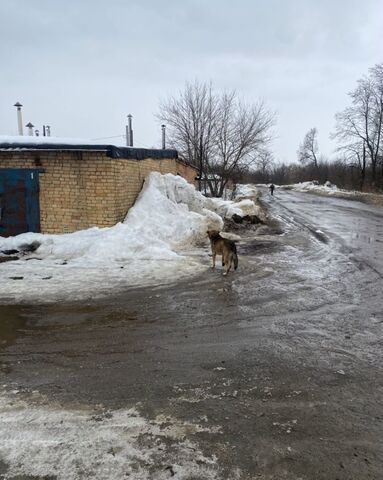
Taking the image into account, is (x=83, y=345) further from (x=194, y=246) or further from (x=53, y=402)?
(x=194, y=246)

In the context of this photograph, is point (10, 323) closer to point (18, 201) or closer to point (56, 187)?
point (56, 187)

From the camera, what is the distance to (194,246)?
10609 mm

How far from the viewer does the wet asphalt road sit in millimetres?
2658

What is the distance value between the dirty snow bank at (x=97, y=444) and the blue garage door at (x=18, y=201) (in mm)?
7511

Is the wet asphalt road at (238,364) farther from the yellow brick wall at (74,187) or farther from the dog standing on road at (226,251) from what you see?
the yellow brick wall at (74,187)

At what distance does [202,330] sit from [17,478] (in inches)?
107

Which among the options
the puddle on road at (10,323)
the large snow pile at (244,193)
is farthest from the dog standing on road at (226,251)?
the large snow pile at (244,193)

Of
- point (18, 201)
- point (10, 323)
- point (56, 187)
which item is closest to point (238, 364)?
point (10, 323)

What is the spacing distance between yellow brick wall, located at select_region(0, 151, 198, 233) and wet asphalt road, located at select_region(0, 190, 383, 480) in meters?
3.99

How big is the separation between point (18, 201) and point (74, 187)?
1.47m

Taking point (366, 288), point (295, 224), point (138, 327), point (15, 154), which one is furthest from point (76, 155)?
point (295, 224)

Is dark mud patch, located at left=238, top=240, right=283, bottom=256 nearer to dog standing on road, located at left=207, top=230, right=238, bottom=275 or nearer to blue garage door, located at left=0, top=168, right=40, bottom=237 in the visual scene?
dog standing on road, located at left=207, top=230, right=238, bottom=275

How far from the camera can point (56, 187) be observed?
9852 mm

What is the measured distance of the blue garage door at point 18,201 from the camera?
9812 millimetres
